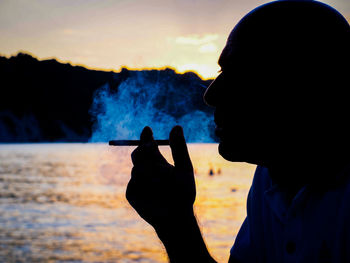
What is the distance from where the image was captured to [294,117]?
59.5 inches

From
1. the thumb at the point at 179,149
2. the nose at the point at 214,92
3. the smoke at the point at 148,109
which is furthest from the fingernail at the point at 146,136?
the smoke at the point at 148,109

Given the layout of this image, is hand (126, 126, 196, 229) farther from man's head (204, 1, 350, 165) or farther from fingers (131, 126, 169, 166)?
man's head (204, 1, 350, 165)

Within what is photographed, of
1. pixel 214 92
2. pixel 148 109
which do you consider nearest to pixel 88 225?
pixel 148 109

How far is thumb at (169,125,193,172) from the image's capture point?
1.91 metres

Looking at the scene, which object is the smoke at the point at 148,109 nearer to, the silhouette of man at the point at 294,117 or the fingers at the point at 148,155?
the fingers at the point at 148,155

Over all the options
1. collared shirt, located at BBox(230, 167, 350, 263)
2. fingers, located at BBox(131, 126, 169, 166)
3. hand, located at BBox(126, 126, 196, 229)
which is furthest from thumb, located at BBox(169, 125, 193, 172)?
collared shirt, located at BBox(230, 167, 350, 263)

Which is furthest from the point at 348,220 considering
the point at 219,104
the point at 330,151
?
the point at 219,104

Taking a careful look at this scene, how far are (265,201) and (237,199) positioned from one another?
44990mm

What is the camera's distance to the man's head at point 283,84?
1447 mm

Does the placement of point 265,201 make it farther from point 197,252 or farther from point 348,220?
point 348,220

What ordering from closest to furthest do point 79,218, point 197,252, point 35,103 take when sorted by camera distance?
point 197,252
point 79,218
point 35,103

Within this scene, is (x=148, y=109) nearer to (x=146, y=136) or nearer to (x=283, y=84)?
(x=146, y=136)

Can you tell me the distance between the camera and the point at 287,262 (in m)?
1.51

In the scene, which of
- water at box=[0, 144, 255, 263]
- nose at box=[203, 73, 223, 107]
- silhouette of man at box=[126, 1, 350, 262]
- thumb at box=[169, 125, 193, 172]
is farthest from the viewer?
water at box=[0, 144, 255, 263]
